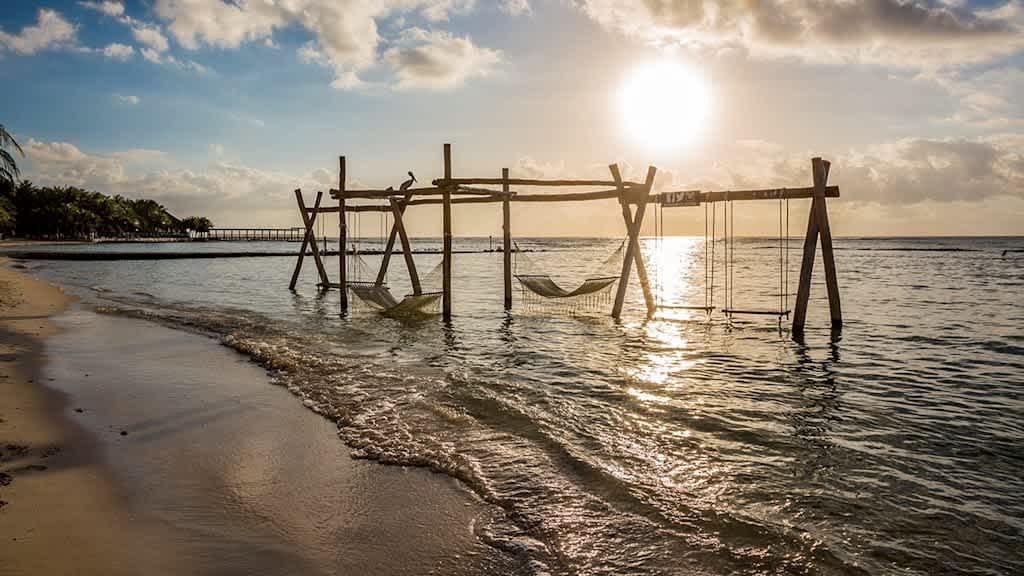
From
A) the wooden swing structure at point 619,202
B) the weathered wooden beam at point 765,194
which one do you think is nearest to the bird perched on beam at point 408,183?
the wooden swing structure at point 619,202

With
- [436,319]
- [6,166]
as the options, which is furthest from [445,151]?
[6,166]

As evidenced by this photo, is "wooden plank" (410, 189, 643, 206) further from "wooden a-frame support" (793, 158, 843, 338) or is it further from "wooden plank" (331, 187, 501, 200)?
"wooden a-frame support" (793, 158, 843, 338)

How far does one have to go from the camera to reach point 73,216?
7356 cm

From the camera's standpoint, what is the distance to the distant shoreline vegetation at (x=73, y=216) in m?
71.2

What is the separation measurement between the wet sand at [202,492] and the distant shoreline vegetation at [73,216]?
243 ft

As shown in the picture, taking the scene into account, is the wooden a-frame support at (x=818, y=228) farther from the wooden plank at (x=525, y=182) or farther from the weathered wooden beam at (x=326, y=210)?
the weathered wooden beam at (x=326, y=210)

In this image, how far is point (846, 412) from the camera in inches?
263

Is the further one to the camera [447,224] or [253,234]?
[253,234]

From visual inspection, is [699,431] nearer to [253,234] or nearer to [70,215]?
[70,215]

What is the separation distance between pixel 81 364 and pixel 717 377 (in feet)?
29.0

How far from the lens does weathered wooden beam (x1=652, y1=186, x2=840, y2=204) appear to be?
38.2 feet

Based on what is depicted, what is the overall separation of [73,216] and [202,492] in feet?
286

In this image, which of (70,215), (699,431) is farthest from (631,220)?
(70,215)

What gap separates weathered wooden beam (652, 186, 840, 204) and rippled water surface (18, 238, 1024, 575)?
111 inches
